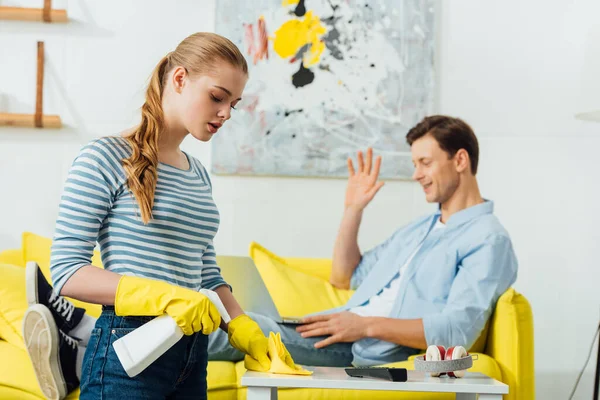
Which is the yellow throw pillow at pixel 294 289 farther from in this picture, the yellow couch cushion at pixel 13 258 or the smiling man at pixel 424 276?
the yellow couch cushion at pixel 13 258

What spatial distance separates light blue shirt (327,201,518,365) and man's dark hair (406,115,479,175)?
19 centimetres

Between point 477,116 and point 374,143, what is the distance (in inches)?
17.7

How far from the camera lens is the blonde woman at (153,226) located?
1113 mm

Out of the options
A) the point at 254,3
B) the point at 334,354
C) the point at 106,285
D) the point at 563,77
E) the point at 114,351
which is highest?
the point at 254,3

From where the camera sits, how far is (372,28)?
2.99m

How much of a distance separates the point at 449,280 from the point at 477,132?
104 cm

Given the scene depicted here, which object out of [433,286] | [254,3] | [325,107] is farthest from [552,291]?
[254,3]

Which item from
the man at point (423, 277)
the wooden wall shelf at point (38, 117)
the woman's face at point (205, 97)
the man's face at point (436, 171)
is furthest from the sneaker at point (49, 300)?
the man's face at point (436, 171)

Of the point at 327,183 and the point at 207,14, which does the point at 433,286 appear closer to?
the point at 327,183

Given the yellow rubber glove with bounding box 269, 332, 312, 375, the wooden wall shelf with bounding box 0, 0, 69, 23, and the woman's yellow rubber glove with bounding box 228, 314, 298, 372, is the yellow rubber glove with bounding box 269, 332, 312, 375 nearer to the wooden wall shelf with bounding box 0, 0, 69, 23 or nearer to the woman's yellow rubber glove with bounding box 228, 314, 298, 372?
the woman's yellow rubber glove with bounding box 228, 314, 298, 372

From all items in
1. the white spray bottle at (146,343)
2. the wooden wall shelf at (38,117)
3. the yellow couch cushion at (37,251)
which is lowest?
the yellow couch cushion at (37,251)

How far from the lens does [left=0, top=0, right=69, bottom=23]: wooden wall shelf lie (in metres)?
2.93

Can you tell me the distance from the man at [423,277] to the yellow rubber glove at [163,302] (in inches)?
35.2

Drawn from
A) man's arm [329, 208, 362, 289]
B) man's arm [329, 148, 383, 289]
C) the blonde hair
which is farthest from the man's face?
the blonde hair
